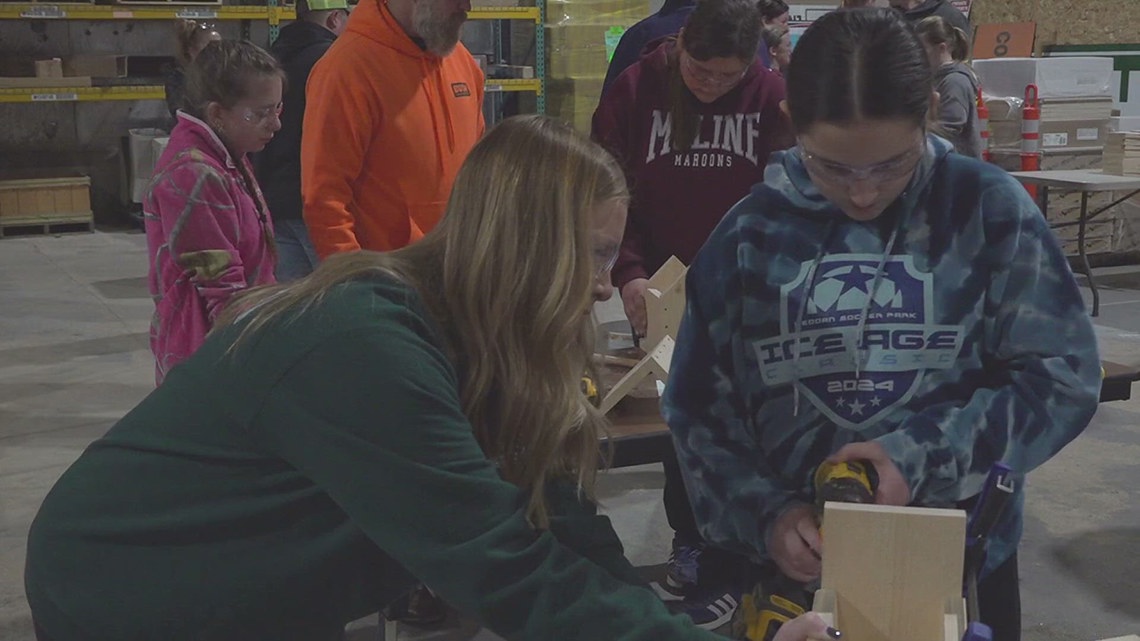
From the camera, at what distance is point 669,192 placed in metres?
2.95

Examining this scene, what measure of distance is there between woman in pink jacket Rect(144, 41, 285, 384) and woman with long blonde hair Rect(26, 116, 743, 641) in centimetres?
138

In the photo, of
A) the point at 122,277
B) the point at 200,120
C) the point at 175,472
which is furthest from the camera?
the point at 122,277

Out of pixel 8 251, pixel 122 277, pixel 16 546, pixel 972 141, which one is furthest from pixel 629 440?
pixel 8 251

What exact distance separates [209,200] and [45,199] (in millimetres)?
6547

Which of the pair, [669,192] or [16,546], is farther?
[16,546]

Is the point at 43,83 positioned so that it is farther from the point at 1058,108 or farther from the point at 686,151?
the point at 686,151

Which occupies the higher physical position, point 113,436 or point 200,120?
point 200,120

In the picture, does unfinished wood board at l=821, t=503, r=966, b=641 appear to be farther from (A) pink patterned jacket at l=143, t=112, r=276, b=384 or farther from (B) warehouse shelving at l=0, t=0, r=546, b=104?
(B) warehouse shelving at l=0, t=0, r=546, b=104

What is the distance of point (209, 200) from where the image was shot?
2625 millimetres

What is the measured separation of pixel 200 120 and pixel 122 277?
4.84m

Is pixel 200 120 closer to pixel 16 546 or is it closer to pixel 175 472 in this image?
pixel 16 546

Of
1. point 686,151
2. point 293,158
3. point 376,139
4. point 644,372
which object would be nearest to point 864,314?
point 644,372

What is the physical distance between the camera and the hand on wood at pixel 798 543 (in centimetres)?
133

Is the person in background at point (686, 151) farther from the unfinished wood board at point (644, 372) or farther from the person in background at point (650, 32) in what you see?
the person in background at point (650, 32)
